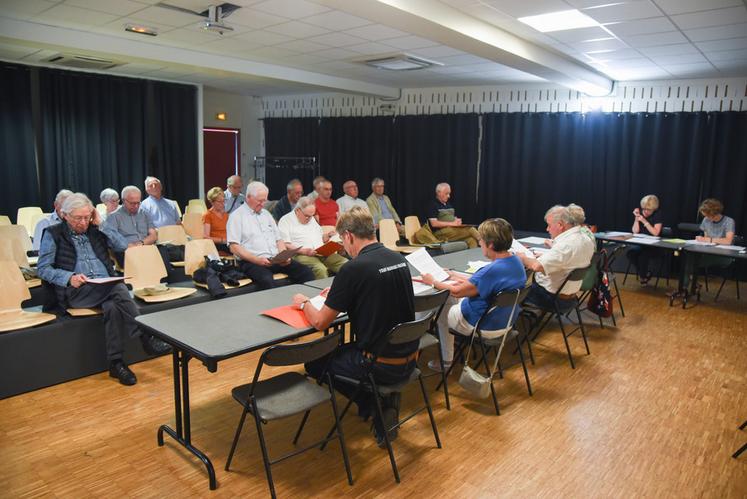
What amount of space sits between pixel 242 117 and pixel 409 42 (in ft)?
21.5

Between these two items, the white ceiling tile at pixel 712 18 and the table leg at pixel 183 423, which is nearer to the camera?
the table leg at pixel 183 423

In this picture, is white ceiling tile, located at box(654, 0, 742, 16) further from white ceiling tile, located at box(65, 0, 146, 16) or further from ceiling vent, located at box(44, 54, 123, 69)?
ceiling vent, located at box(44, 54, 123, 69)

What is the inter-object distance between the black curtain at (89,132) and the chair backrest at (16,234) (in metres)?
3.25

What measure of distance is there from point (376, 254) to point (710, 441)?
2.37m

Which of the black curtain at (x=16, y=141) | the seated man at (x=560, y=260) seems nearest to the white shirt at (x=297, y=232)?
the seated man at (x=560, y=260)

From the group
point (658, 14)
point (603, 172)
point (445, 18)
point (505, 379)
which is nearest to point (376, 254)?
point (505, 379)

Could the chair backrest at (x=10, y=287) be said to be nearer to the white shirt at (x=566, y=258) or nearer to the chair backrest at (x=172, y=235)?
the chair backrest at (x=172, y=235)

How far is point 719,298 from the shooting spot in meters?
6.78

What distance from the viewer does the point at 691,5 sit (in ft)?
13.9

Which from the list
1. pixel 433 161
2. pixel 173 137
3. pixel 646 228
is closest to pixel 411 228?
pixel 433 161

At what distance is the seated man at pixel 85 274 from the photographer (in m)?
3.84

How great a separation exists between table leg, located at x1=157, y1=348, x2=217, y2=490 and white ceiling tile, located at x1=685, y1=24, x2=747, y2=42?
5.14m

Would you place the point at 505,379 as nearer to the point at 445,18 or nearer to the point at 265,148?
the point at 445,18

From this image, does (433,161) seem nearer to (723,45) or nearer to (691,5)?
(723,45)
